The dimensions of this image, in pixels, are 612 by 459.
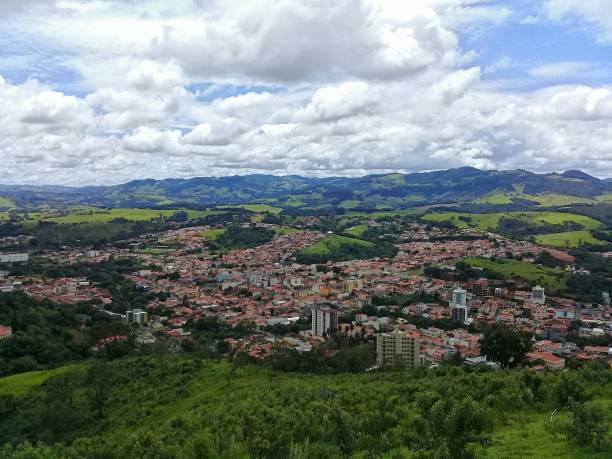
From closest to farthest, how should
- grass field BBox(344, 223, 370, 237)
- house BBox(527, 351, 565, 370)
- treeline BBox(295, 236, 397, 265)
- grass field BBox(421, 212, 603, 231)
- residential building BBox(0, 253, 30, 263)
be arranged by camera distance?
1. house BBox(527, 351, 565, 370)
2. residential building BBox(0, 253, 30, 263)
3. treeline BBox(295, 236, 397, 265)
4. grass field BBox(344, 223, 370, 237)
5. grass field BBox(421, 212, 603, 231)

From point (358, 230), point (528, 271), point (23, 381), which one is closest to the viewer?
point (23, 381)

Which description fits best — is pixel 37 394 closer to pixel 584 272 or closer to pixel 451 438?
pixel 451 438

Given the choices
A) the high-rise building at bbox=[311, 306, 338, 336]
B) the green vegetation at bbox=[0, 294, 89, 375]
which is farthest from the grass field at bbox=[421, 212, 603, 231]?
the green vegetation at bbox=[0, 294, 89, 375]

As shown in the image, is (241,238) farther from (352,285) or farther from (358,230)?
(352,285)

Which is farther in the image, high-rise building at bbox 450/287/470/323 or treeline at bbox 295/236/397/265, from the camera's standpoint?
treeline at bbox 295/236/397/265

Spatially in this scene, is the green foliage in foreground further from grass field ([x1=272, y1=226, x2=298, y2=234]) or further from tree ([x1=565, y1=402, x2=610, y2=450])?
grass field ([x1=272, y1=226, x2=298, y2=234])

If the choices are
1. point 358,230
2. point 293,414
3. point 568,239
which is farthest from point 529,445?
point 358,230

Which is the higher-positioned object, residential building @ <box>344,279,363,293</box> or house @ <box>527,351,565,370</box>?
house @ <box>527,351,565,370</box>
